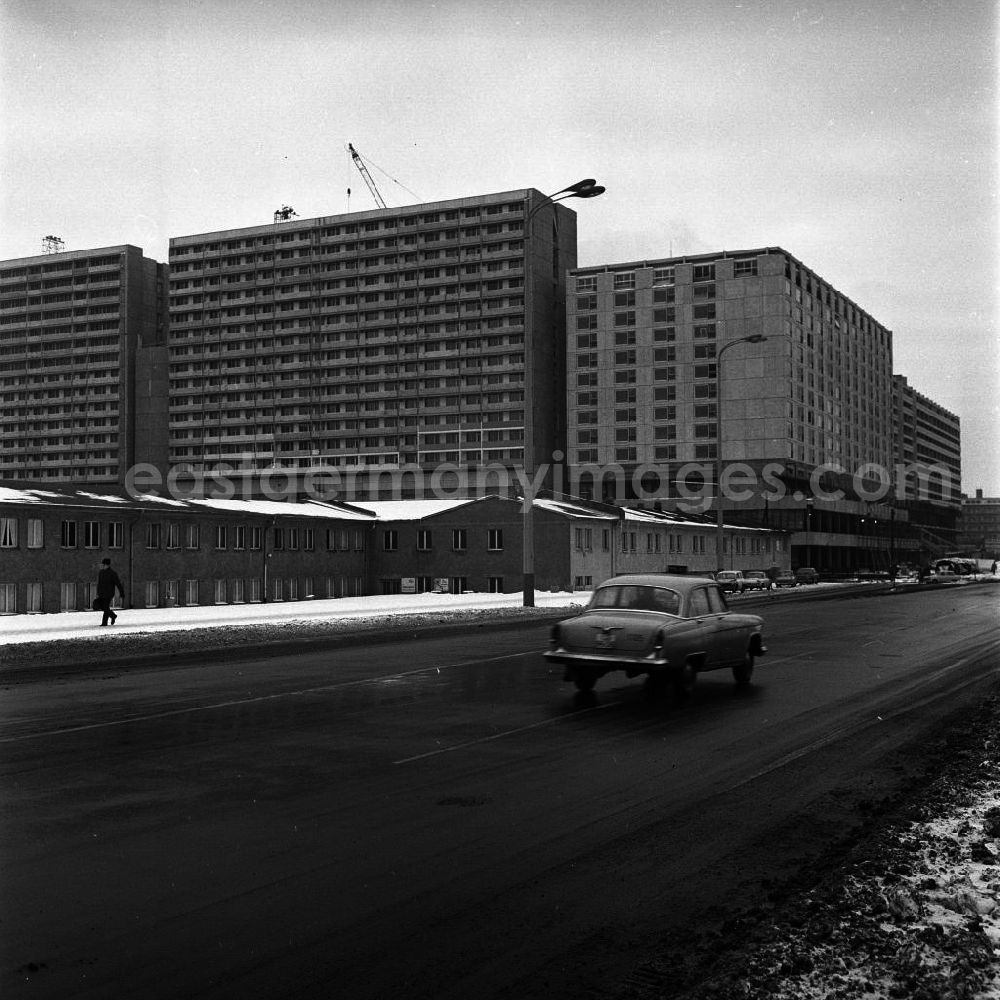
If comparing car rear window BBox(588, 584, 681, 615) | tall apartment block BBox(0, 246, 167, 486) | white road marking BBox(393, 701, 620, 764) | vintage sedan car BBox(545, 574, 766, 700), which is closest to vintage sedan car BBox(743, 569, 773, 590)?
vintage sedan car BBox(545, 574, 766, 700)

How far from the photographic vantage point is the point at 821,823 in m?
7.73

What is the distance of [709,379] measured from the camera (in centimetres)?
12300

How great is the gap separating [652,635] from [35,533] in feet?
104

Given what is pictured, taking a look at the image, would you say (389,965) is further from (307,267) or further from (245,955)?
(307,267)

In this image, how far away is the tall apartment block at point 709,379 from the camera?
395 ft

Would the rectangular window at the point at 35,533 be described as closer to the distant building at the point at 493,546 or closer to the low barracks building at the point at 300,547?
the low barracks building at the point at 300,547

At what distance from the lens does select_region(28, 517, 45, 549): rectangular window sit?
39.3m

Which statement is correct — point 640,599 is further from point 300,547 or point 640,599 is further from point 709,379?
point 709,379

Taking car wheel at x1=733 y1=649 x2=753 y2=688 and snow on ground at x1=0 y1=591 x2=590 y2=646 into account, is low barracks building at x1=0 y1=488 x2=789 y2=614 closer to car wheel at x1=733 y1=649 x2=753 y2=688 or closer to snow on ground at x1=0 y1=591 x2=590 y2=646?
snow on ground at x1=0 y1=591 x2=590 y2=646

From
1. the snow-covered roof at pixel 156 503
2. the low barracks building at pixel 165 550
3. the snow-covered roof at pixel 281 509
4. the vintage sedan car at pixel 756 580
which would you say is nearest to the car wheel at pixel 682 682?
the snow-covered roof at pixel 156 503

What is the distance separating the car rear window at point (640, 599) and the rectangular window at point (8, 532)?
29797 mm

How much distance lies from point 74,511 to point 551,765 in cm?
3512

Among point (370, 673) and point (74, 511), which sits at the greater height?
point (74, 511)

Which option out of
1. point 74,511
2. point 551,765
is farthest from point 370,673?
point 74,511
